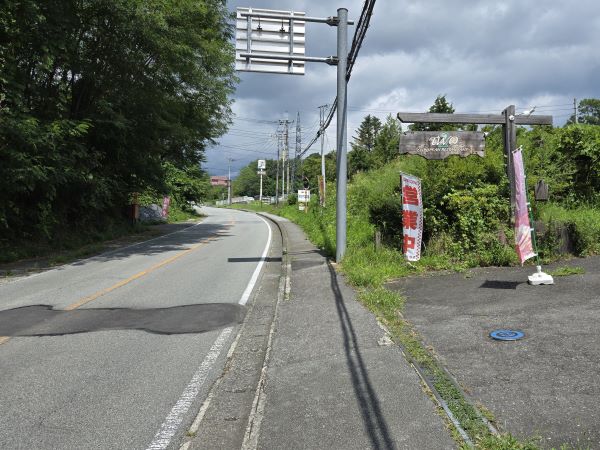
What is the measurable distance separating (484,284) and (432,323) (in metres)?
2.53

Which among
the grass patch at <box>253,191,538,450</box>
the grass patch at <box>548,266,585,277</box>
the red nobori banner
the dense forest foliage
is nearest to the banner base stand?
the grass patch at <box>548,266,585,277</box>

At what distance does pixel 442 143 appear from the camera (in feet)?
37.1

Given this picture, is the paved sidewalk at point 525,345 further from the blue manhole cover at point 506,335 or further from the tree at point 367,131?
the tree at point 367,131

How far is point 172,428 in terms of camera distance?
12.7 feet

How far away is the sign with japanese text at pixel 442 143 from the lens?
1116 centimetres

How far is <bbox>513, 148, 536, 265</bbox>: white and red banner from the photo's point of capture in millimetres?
8391

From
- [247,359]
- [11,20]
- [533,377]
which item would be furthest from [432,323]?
[11,20]

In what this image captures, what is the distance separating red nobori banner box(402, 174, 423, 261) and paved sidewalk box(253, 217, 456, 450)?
364 cm

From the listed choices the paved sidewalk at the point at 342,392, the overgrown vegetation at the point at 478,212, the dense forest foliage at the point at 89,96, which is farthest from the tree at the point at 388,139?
the paved sidewalk at the point at 342,392

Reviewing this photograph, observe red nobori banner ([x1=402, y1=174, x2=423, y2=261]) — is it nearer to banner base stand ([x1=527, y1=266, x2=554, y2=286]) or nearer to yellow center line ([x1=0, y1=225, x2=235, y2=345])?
banner base stand ([x1=527, y1=266, x2=554, y2=286])

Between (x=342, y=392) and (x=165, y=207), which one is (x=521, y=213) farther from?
(x=165, y=207)

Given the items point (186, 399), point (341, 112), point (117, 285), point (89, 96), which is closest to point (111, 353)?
point (186, 399)

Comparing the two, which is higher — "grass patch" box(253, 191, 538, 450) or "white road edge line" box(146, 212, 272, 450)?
"grass patch" box(253, 191, 538, 450)

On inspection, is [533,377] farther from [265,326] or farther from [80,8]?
[80,8]
